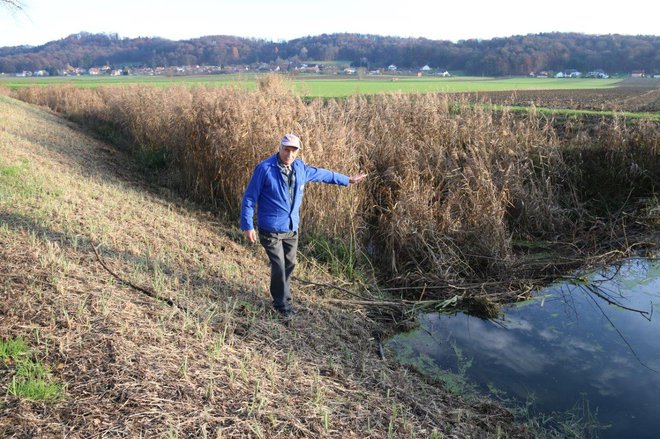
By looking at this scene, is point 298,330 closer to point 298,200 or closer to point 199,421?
point 298,200

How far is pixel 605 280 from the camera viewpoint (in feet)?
24.5

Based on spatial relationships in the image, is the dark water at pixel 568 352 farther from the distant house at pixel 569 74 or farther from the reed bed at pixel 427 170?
the distant house at pixel 569 74

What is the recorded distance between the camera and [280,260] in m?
5.14

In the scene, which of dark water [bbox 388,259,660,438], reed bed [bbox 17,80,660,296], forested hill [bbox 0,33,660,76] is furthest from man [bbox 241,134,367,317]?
forested hill [bbox 0,33,660,76]

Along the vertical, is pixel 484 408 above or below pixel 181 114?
below

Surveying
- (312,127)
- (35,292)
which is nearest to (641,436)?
(35,292)

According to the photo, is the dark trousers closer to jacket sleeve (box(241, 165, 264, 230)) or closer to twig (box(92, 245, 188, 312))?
jacket sleeve (box(241, 165, 264, 230))

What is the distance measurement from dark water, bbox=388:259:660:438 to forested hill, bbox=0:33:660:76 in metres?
36.0

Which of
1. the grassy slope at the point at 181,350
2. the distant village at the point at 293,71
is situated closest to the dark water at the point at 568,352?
the grassy slope at the point at 181,350

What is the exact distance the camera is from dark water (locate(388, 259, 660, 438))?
4816mm

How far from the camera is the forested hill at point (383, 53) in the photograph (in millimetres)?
54219

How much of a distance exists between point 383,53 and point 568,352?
80063mm

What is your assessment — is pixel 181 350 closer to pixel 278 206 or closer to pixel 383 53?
pixel 278 206

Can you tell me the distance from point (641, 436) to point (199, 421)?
12.5 feet
